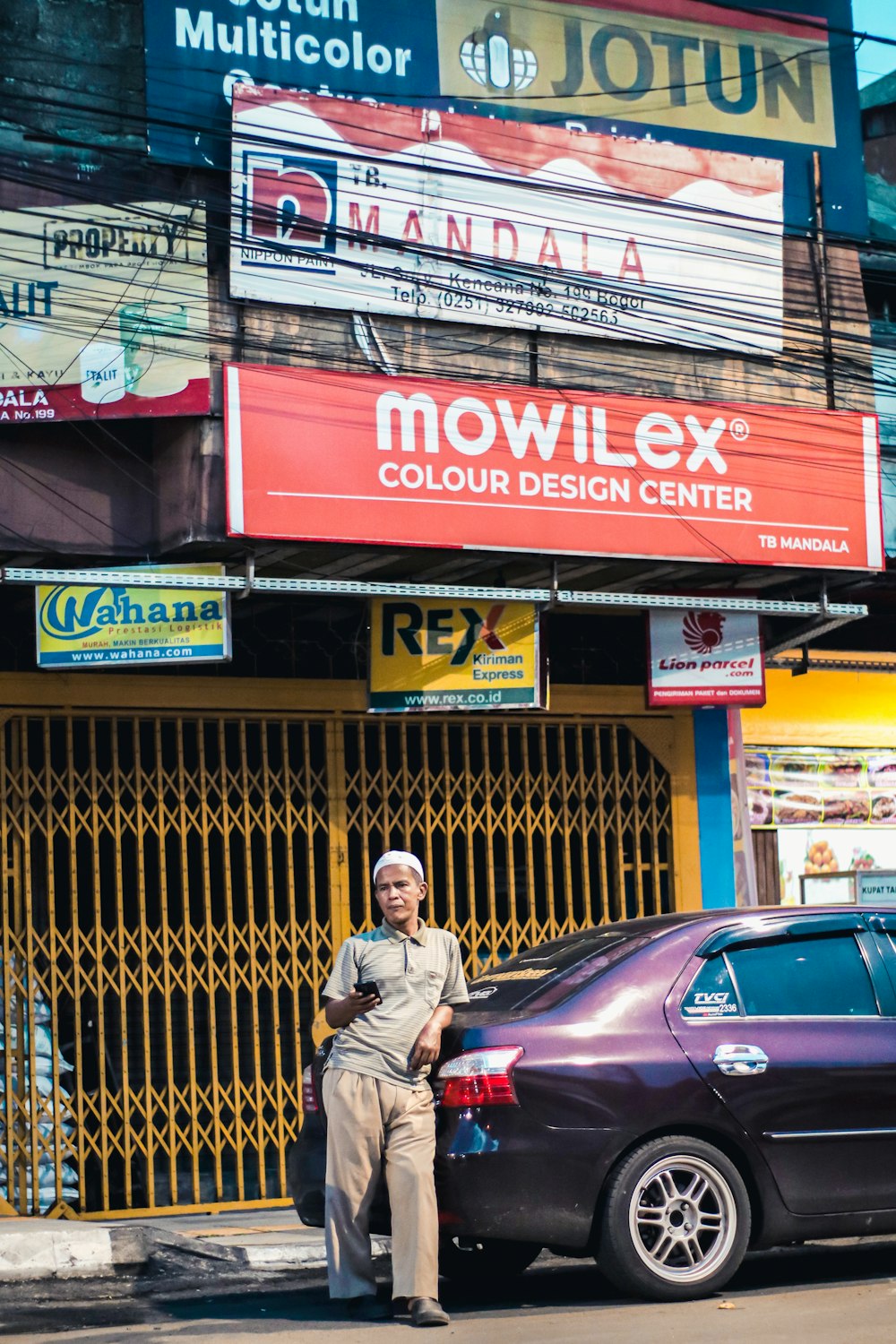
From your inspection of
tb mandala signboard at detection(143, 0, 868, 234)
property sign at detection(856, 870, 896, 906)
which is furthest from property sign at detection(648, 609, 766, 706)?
tb mandala signboard at detection(143, 0, 868, 234)

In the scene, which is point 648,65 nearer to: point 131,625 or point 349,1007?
point 131,625

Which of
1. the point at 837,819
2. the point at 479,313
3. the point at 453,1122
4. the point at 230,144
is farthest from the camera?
the point at 837,819

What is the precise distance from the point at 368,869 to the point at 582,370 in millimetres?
3488

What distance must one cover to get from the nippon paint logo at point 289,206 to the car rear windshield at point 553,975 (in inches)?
186

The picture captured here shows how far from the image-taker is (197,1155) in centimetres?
1046

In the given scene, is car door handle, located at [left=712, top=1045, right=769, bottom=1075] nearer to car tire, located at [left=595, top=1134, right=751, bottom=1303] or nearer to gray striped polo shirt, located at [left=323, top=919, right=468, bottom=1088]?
car tire, located at [left=595, top=1134, right=751, bottom=1303]

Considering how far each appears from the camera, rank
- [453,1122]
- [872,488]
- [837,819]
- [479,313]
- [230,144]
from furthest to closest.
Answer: [837,819] → [872,488] → [479,313] → [230,144] → [453,1122]

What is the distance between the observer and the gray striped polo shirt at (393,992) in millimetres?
6480

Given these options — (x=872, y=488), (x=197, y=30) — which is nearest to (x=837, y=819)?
(x=872, y=488)

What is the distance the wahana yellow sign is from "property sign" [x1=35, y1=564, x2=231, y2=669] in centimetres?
375

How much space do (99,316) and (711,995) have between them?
17.5 feet

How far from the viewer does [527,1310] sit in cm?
657

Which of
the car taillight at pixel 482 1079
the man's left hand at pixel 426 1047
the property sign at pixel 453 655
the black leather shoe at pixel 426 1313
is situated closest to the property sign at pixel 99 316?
the property sign at pixel 453 655

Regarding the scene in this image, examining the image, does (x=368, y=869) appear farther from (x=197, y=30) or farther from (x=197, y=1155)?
(x=197, y=30)
